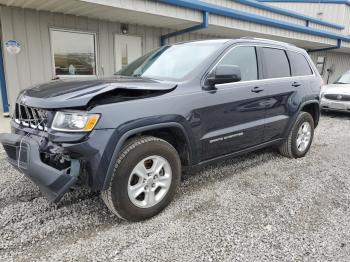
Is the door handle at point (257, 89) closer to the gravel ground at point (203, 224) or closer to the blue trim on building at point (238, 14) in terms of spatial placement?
the gravel ground at point (203, 224)

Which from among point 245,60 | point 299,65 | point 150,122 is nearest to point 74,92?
point 150,122

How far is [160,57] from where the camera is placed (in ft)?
11.9

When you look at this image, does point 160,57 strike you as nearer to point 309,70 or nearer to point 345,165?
point 309,70

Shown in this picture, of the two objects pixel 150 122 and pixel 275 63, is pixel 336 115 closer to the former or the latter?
pixel 275 63

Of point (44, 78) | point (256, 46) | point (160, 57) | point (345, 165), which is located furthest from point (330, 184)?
point (44, 78)

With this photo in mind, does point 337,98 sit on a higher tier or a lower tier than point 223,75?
lower

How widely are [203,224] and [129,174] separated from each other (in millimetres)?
854

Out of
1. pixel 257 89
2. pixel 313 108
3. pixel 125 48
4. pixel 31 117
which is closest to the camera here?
pixel 31 117

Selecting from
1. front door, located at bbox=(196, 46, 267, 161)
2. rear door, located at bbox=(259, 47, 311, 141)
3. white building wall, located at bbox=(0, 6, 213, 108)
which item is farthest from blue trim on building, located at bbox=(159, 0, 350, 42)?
front door, located at bbox=(196, 46, 267, 161)

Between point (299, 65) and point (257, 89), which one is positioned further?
point (299, 65)

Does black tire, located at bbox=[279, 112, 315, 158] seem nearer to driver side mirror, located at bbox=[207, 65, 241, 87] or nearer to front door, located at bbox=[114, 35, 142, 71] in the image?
driver side mirror, located at bbox=[207, 65, 241, 87]

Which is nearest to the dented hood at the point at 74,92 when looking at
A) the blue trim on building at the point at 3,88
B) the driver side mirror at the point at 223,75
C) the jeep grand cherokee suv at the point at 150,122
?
the jeep grand cherokee suv at the point at 150,122

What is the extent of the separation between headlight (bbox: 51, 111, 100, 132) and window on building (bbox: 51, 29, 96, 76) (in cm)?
578

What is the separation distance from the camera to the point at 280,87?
12.9 ft
